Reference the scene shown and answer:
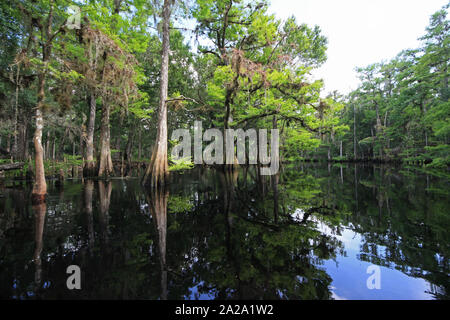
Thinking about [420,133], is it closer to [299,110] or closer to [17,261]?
[299,110]

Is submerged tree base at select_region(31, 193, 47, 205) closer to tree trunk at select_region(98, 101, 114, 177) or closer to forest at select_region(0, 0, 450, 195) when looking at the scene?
forest at select_region(0, 0, 450, 195)

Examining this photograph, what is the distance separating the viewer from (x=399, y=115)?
990 inches

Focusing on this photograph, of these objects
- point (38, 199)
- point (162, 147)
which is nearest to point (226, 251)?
point (38, 199)

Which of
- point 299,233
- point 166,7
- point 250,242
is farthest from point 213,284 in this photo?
point 166,7

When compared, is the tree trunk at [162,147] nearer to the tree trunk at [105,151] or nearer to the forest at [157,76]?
the forest at [157,76]

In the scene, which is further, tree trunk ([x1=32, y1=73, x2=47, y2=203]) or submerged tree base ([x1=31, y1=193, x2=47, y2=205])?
tree trunk ([x1=32, y1=73, x2=47, y2=203])

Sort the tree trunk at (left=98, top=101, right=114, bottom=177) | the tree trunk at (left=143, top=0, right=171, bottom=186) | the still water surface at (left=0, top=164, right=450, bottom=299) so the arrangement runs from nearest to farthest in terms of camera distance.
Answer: the still water surface at (left=0, top=164, right=450, bottom=299), the tree trunk at (left=143, top=0, right=171, bottom=186), the tree trunk at (left=98, top=101, right=114, bottom=177)

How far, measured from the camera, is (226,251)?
291 cm

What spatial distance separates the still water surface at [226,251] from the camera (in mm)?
2037

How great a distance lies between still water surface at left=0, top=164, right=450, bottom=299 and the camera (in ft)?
6.68

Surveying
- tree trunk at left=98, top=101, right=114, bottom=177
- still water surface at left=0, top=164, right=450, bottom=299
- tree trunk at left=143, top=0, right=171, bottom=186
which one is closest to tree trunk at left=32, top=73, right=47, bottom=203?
still water surface at left=0, top=164, right=450, bottom=299

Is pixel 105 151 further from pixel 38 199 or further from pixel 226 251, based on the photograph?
pixel 226 251

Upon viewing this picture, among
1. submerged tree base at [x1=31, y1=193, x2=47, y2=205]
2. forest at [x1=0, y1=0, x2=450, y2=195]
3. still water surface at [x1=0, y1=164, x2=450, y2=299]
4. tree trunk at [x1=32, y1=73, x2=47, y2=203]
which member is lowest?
still water surface at [x1=0, y1=164, x2=450, y2=299]

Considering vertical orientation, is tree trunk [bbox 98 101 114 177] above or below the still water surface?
above
